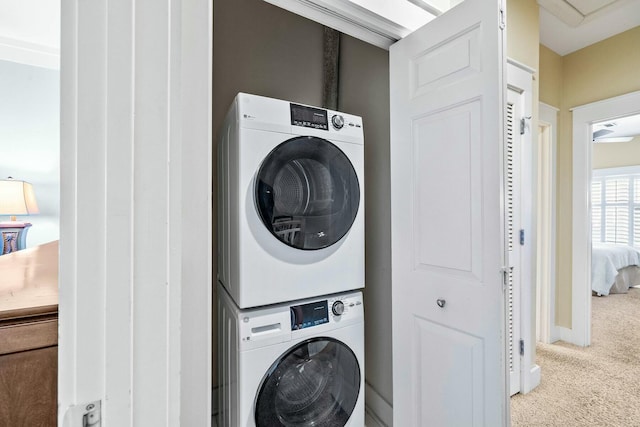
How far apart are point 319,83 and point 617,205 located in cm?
742

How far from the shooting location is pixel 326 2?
3.79 feet

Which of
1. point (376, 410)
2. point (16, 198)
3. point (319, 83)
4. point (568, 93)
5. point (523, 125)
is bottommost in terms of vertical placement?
point (376, 410)

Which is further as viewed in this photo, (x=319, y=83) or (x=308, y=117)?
(x=319, y=83)

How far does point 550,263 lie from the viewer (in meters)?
2.80

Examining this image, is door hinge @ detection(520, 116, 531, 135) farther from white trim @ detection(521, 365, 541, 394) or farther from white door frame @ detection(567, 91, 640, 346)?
white trim @ detection(521, 365, 541, 394)

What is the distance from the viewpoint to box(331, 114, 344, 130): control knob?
1.39m

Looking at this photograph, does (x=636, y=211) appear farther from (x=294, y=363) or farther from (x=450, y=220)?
(x=294, y=363)

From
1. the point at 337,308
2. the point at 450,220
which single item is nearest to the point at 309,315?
the point at 337,308

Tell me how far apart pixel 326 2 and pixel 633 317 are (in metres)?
4.88

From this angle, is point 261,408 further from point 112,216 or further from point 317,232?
point 112,216

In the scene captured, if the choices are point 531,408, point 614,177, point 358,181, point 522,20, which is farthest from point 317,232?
point 614,177

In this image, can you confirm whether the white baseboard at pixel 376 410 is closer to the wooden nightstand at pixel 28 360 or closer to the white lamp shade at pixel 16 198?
the wooden nightstand at pixel 28 360

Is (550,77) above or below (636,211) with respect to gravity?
above

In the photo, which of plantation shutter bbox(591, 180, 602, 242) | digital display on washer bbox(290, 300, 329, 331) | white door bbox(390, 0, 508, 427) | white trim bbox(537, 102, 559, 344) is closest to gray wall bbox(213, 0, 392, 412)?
white door bbox(390, 0, 508, 427)
